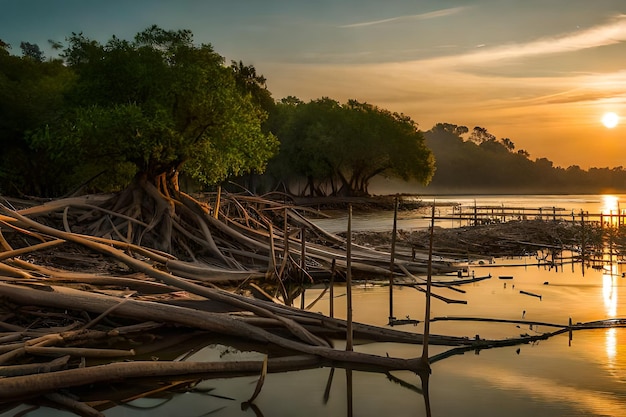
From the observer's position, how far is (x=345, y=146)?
90500 mm

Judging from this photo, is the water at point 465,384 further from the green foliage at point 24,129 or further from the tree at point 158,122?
the green foliage at point 24,129

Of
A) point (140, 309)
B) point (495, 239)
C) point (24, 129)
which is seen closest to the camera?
point (140, 309)

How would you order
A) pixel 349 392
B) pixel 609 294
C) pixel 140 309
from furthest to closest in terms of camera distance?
pixel 609 294, pixel 140 309, pixel 349 392

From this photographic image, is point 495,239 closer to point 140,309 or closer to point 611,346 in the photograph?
point 611,346

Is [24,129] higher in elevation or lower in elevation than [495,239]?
higher

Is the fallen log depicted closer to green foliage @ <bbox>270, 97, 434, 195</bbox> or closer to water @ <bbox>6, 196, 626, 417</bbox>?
water @ <bbox>6, 196, 626, 417</bbox>

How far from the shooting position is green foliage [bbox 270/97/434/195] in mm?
91375

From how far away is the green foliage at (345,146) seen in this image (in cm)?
9138

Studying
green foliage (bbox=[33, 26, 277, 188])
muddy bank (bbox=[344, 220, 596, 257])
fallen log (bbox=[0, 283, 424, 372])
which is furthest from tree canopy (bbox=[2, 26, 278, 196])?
fallen log (bbox=[0, 283, 424, 372])

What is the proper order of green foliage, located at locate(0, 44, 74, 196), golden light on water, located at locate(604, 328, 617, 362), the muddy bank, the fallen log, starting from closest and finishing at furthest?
the fallen log
golden light on water, located at locate(604, 328, 617, 362)
the muddy bank
green foliage, located at locate(0, 44, 74, 196)

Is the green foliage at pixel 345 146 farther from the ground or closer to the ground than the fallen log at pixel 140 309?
farther from the ground

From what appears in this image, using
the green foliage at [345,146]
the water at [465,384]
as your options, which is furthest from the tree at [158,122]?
the green foliage at [345,146]

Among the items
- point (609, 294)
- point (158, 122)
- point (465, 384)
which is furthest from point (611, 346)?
point (158, 122)

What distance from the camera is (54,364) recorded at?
9.07 m
